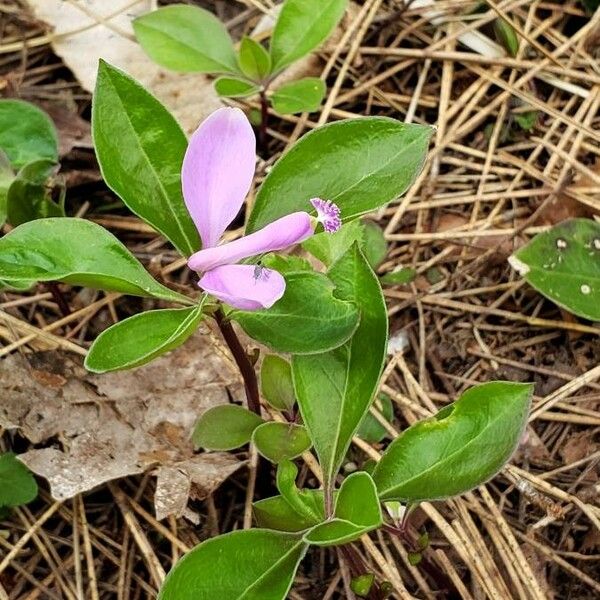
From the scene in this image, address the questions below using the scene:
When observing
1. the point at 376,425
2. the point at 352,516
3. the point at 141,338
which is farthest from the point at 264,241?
the point at 376,425

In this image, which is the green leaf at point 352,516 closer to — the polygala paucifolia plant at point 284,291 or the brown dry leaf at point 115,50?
the polygala paucifolia plant at point 284,291

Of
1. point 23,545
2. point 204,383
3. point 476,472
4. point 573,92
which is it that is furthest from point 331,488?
point 573,92

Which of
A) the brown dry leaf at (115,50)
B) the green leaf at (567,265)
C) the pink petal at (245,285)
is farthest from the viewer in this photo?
the brown dry leaf at (115,50)

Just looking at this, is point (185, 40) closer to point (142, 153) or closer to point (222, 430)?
point (142, 153)

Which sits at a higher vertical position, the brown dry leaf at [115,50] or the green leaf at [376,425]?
the brown dry leaf at [115,50]

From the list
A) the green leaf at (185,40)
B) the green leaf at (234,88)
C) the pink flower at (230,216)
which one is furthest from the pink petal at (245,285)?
the green leaf at (185,40)

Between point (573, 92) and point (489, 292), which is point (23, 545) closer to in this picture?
point (489, 292)

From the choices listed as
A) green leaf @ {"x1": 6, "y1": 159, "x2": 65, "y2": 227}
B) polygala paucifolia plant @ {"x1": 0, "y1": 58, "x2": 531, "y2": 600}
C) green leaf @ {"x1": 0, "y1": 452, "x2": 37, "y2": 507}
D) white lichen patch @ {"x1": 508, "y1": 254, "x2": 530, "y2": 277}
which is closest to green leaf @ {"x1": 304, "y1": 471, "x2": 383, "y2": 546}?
polygala paucifolia plant @ {"x1": 0, "y1": 58, "x2": 531, "y2": 600}
